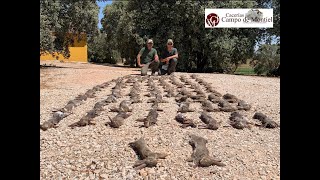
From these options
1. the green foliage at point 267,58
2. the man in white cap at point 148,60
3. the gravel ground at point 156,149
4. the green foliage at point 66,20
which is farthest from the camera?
the green foliage at point 267,58

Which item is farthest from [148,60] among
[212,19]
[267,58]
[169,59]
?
[267,58]

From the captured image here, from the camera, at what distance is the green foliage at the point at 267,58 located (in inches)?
723

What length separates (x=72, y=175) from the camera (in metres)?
3.27

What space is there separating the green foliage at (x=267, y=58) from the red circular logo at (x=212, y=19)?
9.87ft

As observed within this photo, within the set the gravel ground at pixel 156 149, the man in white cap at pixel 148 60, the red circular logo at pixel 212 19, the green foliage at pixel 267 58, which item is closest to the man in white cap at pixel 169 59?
the man in white cap at pixel 148 60

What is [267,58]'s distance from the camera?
61.7 feet

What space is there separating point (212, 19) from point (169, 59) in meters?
9.47

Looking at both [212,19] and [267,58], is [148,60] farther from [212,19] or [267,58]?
[267,58]

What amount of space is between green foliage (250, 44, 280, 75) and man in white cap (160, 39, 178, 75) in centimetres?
878

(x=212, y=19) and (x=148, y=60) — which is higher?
(x=212, y=19)

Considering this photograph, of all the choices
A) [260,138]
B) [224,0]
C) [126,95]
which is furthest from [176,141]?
[224,0]

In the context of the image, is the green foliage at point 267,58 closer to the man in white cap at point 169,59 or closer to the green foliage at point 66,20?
the man in white cap at point 169,59

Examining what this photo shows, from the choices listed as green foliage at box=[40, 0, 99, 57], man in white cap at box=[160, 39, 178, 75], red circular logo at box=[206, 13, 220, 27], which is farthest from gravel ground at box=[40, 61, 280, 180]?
red circular logo at box=[206, 13, 220, 27]
